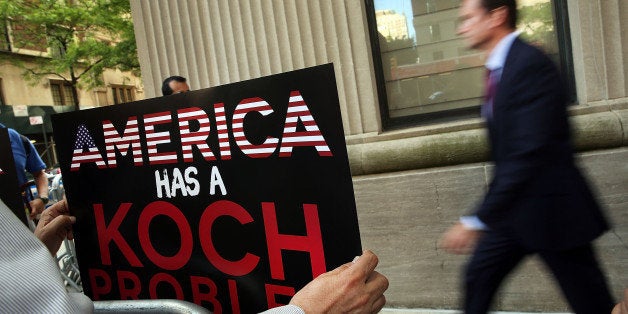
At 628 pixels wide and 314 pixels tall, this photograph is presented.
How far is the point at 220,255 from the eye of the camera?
1548 mm

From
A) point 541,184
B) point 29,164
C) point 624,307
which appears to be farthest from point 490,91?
point 29,164

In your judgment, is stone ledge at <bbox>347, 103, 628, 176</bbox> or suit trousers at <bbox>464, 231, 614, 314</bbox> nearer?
suit trousers at <bbox>464, 231, 614, 314</bbox>

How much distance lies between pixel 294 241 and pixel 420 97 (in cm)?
312

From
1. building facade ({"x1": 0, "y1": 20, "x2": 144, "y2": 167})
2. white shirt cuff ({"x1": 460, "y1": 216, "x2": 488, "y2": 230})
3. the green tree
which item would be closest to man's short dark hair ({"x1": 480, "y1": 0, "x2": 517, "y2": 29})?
white shirt cuff ({"x1": 460, "y1": 216, "x2": 488, "y2": 230})

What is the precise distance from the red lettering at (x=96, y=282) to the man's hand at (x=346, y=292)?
2.99 feet

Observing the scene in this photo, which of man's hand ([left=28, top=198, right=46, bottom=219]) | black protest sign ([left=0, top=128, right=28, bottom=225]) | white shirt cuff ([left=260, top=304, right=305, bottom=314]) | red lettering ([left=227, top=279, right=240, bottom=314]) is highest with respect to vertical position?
black protest sign ([left=0, top=128, right=28, bottom=225])

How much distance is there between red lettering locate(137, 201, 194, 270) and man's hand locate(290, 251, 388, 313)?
20.8 inches

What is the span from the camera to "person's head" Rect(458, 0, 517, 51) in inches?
94.0

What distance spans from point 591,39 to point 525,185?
2.00m

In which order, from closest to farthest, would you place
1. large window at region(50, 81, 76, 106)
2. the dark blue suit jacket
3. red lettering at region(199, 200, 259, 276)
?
1. red lettering at region(199, 200, 259, 276)
2. the dark blue suit jacket
3. large window at region(50, 81, 76, 106)

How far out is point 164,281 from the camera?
65.6 inches

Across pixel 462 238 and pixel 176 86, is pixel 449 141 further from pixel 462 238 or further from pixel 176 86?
pixel 176 86

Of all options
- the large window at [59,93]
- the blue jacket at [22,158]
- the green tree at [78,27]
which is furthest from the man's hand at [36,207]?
the large window at [59,93]

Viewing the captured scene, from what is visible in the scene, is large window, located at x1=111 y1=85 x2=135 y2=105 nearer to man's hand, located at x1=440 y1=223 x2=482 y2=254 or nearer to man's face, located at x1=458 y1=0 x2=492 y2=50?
man's face, located at x1=458 y1=0 x2=492 y2=50
